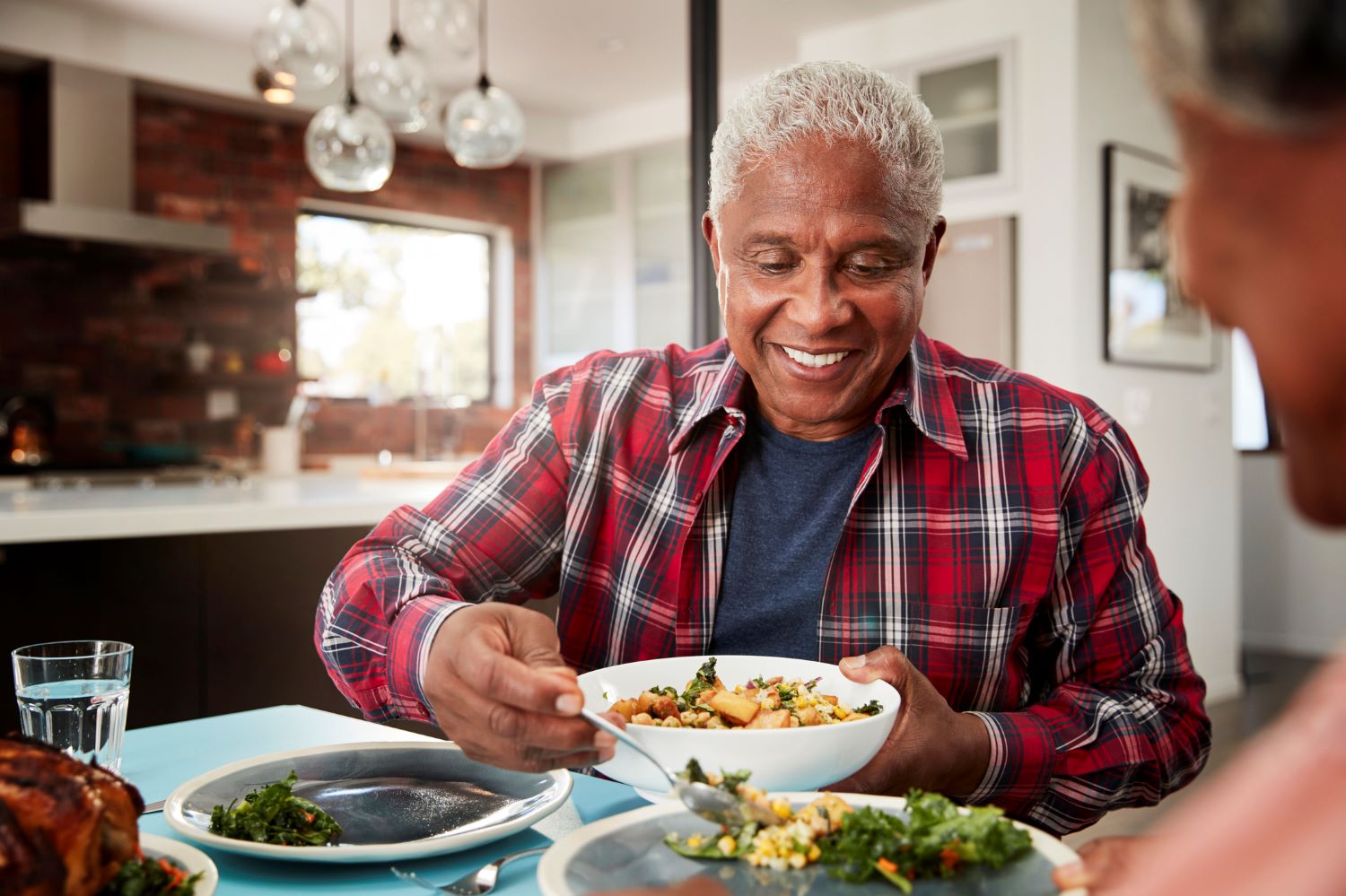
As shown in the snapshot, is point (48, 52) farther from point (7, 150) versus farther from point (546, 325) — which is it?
point (546, 325)

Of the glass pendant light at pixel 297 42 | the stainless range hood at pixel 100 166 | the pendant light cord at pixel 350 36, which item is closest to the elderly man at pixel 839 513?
the glass pendant light at pixel 297 42

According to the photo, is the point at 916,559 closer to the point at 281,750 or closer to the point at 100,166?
the point at 281,750

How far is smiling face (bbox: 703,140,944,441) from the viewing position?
127cm

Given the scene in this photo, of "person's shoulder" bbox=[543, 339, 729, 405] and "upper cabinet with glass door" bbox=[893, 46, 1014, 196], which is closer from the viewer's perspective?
"person's shoulder" bbox=[543, 339, 729, 405]

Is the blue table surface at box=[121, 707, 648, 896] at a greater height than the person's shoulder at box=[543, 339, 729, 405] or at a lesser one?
lesser

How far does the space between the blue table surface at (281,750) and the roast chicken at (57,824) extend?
0.15 m

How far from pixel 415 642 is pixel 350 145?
2.62m

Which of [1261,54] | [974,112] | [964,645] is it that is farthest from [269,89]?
[1261,54]

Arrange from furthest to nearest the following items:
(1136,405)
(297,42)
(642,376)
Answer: (1136,405) < (297,42) < (642,376)

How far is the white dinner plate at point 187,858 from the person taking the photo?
27.7 inches

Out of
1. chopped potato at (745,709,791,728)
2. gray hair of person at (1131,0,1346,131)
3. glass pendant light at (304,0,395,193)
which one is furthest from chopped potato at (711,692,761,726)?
glass pendant light at (304,0,395,193)

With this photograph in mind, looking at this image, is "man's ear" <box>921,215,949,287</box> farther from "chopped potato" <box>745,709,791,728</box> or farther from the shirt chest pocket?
"chopped potato" <box>745,709,791,728</box>

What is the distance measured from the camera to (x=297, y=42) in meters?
2.95

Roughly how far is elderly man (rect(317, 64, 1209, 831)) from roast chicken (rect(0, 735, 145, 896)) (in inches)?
17.9
